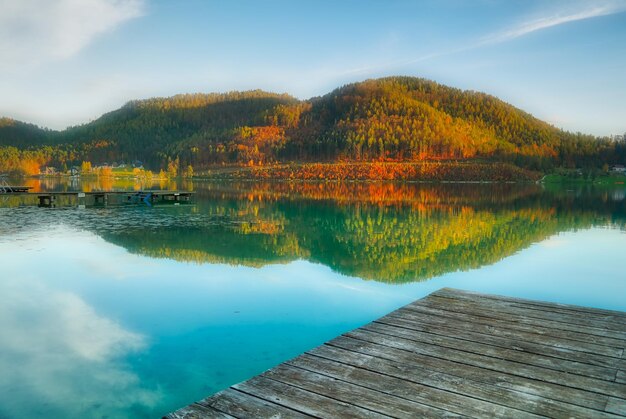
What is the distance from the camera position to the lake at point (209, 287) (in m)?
6.38

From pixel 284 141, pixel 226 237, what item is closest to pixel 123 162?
pixel 284 141

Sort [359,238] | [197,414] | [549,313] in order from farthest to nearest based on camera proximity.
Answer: [359,238] → [549,313] → [197,414]

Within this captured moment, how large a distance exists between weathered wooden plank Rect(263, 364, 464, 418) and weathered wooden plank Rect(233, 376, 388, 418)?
58 millimetres

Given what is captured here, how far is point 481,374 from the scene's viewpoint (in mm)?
4055

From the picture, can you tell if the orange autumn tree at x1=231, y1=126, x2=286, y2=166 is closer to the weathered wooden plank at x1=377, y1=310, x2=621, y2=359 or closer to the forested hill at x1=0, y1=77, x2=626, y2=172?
the forested hill at x1=0, y1=77, x2=626, y2=172

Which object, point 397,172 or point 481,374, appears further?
point 397,172

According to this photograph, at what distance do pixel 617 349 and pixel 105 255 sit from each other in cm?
1430

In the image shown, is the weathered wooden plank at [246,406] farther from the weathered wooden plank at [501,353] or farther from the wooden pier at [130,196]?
the wooden pier at [130,196]

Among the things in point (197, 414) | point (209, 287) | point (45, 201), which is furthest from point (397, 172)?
point (197, 414)

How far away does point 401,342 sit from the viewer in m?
4.85

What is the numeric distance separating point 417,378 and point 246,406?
4.48ft

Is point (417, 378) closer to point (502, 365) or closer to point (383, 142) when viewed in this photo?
point (502, 365)

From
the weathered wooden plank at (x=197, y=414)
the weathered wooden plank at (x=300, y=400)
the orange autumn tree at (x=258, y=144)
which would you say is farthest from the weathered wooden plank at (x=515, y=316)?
the orange autumn tree at (x=258, y=144)

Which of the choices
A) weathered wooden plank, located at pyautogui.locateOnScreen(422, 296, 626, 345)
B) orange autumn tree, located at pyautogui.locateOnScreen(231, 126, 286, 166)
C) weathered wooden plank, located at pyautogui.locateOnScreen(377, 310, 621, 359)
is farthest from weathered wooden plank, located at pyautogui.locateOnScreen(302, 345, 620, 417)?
orange autumn tree, located at pyautogui.locateOnScreen(231, 126, 286, 166)
